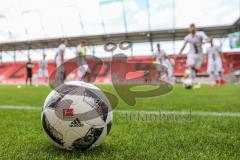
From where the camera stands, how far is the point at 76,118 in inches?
93.8

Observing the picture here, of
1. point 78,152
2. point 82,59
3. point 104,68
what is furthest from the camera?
point 104,68

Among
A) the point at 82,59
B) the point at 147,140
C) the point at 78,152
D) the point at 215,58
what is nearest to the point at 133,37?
the point at 215,58

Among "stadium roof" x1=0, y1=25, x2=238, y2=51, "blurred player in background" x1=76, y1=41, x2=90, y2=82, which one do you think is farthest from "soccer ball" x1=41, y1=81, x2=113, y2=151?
"stadium roof" x1=0, y1=25, x2=238, y2=51

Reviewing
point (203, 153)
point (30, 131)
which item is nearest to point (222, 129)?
point (203, 153)

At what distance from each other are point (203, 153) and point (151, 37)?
29.6 metres

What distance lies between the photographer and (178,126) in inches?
150

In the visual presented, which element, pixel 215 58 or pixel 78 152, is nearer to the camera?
pixel 78 152

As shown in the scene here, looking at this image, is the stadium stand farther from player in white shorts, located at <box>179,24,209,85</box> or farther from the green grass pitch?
the green grass pitch

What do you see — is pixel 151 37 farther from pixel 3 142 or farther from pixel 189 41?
pixel 3 142

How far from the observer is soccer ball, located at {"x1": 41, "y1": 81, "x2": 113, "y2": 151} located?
2.39 m

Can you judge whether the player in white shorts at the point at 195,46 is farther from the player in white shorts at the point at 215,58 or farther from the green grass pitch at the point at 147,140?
the green grass pitch at the point at 147,140

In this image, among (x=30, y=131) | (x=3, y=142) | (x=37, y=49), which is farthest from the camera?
(x=37, y=49)

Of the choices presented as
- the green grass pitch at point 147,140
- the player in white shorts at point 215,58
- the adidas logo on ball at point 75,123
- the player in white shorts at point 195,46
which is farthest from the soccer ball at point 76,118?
the player in white shorts at point 215,58

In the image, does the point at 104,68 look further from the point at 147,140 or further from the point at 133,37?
the point at 147,140
